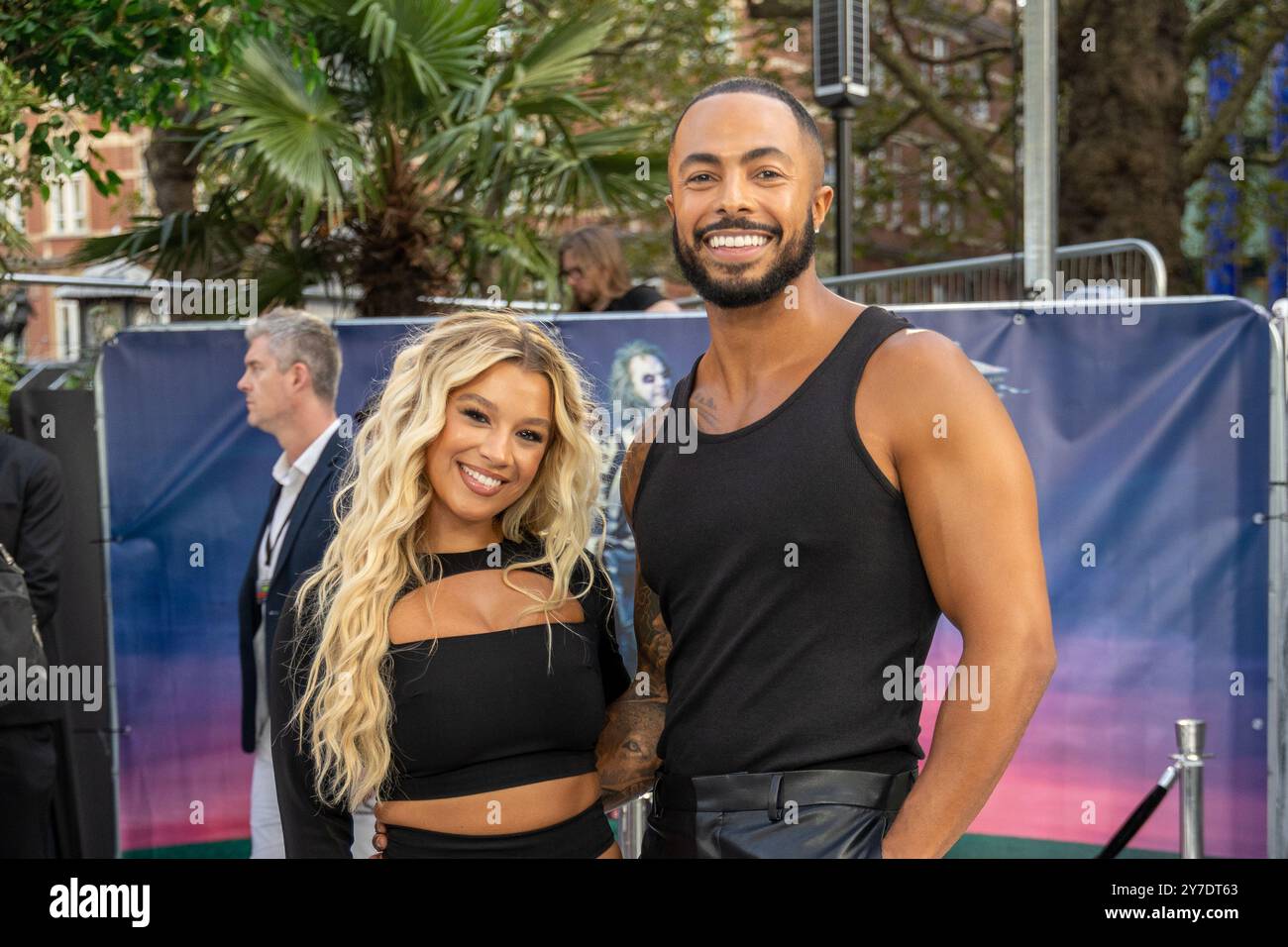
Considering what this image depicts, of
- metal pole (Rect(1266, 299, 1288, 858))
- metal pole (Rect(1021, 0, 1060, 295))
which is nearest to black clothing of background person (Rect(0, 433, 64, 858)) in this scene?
metal pole (Rect(1021, 0, 1060, 295))

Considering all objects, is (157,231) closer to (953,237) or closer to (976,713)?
(976,713)

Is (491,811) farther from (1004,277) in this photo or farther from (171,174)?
(171,174)

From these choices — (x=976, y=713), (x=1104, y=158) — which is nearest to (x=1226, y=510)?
(x=976, y=713)

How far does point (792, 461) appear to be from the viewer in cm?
230

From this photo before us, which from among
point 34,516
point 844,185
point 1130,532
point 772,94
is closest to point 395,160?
point 844,185

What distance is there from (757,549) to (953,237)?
18134 millimetres

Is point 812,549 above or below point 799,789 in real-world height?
above

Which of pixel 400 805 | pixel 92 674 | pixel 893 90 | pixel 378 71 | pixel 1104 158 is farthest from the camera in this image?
pixel 893 90

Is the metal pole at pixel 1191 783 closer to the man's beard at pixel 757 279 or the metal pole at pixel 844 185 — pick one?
the man's beard at pixel 757 279

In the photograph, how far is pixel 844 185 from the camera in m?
7.72

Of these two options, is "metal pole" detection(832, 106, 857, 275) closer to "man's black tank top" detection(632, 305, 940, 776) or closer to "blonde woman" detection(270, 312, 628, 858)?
"blonde woman" detection(270, 312, 628, 858)

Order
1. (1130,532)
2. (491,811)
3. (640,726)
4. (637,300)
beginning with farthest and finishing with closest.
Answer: (637,300), (1130,532), (640,726), (491,811)

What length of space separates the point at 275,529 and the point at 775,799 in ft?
9.83

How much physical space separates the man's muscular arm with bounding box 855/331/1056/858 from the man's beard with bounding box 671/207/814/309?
0.90 feet
